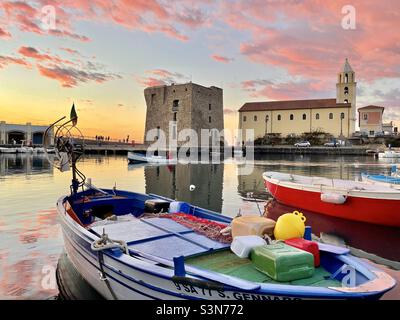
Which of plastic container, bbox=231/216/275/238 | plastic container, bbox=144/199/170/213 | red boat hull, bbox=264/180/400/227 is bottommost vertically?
red boat hull, bbox=264/180/400/227

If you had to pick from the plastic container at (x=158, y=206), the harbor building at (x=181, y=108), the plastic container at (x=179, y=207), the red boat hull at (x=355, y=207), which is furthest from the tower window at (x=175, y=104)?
the plastic container at (x=179, y=207)

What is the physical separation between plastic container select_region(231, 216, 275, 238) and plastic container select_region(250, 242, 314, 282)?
1.59ft

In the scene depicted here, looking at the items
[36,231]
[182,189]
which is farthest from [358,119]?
[36,231]

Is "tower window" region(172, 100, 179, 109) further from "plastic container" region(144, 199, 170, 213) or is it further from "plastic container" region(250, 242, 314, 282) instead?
"plastic container" region(250, 242, 314, 282)

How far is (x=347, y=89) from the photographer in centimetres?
6256

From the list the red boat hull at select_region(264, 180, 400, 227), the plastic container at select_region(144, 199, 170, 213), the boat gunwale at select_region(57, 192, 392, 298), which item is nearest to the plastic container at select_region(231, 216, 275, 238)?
the boat gunwale at select_region(57, 192, 392, 298)

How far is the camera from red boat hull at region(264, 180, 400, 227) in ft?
29.2

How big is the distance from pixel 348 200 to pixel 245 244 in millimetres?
6623

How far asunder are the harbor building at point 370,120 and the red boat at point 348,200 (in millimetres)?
57456

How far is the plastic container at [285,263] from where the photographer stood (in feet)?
11.9

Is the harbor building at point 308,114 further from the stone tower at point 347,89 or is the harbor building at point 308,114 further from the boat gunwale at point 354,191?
the boat gunwale at point 354,191

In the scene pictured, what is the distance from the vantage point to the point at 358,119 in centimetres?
6309
